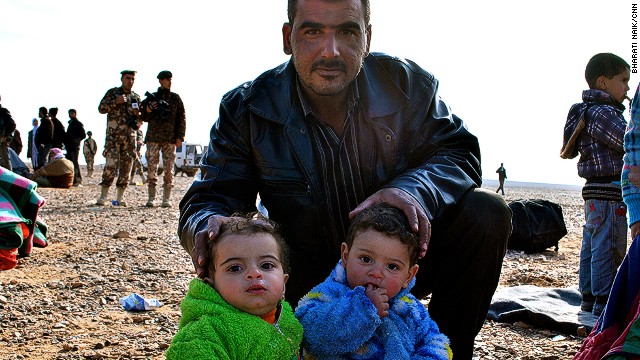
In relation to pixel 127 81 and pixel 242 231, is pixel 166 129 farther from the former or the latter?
pixel 242 231

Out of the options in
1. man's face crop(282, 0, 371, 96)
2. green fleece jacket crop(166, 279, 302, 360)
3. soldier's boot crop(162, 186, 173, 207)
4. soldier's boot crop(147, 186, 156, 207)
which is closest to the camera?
green fleece jacket crop(166, 279, 302, 360)

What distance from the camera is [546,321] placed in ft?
14.6

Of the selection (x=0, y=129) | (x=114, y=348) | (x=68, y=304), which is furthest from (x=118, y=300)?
(x=0, y=129)

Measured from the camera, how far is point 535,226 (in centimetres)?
827

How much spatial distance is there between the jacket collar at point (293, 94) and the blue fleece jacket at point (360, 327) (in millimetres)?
831

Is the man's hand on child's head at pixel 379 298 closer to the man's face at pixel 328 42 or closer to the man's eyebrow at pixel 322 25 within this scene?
the man's face at pixel 328 42

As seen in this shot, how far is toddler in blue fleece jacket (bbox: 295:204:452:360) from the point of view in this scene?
2.39 m

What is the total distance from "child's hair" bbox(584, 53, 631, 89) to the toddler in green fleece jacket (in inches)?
136

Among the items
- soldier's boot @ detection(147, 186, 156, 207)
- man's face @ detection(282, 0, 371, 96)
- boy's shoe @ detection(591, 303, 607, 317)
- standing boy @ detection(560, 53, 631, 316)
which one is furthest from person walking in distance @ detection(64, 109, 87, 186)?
man's face @ detection(282, 0, 371, 96)

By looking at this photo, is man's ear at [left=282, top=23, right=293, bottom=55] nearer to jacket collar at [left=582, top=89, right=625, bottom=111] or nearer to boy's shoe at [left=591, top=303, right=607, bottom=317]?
jacket collar at [left=582, top=89, right=625, bottom=111]

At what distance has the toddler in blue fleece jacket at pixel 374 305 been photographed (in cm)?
239

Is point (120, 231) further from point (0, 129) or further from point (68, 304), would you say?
point (0, 129)

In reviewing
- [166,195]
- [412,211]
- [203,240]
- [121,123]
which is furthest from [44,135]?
[412,211]

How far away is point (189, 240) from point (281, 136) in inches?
25.8
